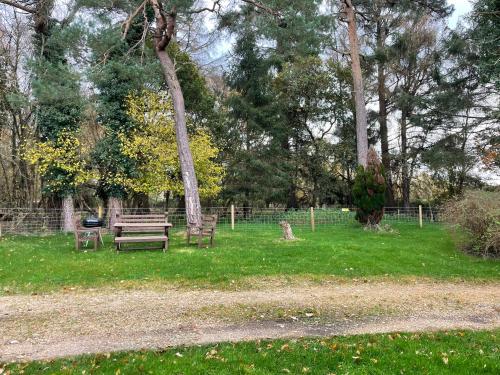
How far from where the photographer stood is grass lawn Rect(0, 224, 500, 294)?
784 cm

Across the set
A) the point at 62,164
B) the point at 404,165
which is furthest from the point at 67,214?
the point at 404,165

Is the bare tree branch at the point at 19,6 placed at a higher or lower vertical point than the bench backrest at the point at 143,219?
higher

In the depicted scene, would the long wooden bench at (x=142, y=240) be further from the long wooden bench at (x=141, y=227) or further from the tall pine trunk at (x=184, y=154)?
the tall pine trunk at (x=184, y=154)

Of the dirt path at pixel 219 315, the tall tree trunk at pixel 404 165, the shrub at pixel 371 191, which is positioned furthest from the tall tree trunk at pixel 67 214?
the tall tree trunk at pixel 404 165

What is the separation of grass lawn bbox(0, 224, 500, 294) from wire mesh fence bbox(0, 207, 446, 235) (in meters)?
2.11

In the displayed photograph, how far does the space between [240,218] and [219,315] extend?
12604mm

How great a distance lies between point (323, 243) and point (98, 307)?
7.01 m

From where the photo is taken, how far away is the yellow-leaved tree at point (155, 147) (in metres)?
17.0

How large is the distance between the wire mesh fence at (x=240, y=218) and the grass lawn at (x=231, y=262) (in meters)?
2.11

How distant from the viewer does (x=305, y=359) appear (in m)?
4.09

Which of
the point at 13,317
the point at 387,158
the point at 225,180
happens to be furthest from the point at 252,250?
the point at 387,158

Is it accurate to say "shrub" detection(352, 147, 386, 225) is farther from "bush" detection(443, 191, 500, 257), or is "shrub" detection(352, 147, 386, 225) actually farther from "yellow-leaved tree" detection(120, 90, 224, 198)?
"yellow-leaved tree" detection(120, 90, 224, 198)

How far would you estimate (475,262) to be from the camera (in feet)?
32.1

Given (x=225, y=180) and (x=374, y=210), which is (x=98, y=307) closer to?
(x=374, y=210)
